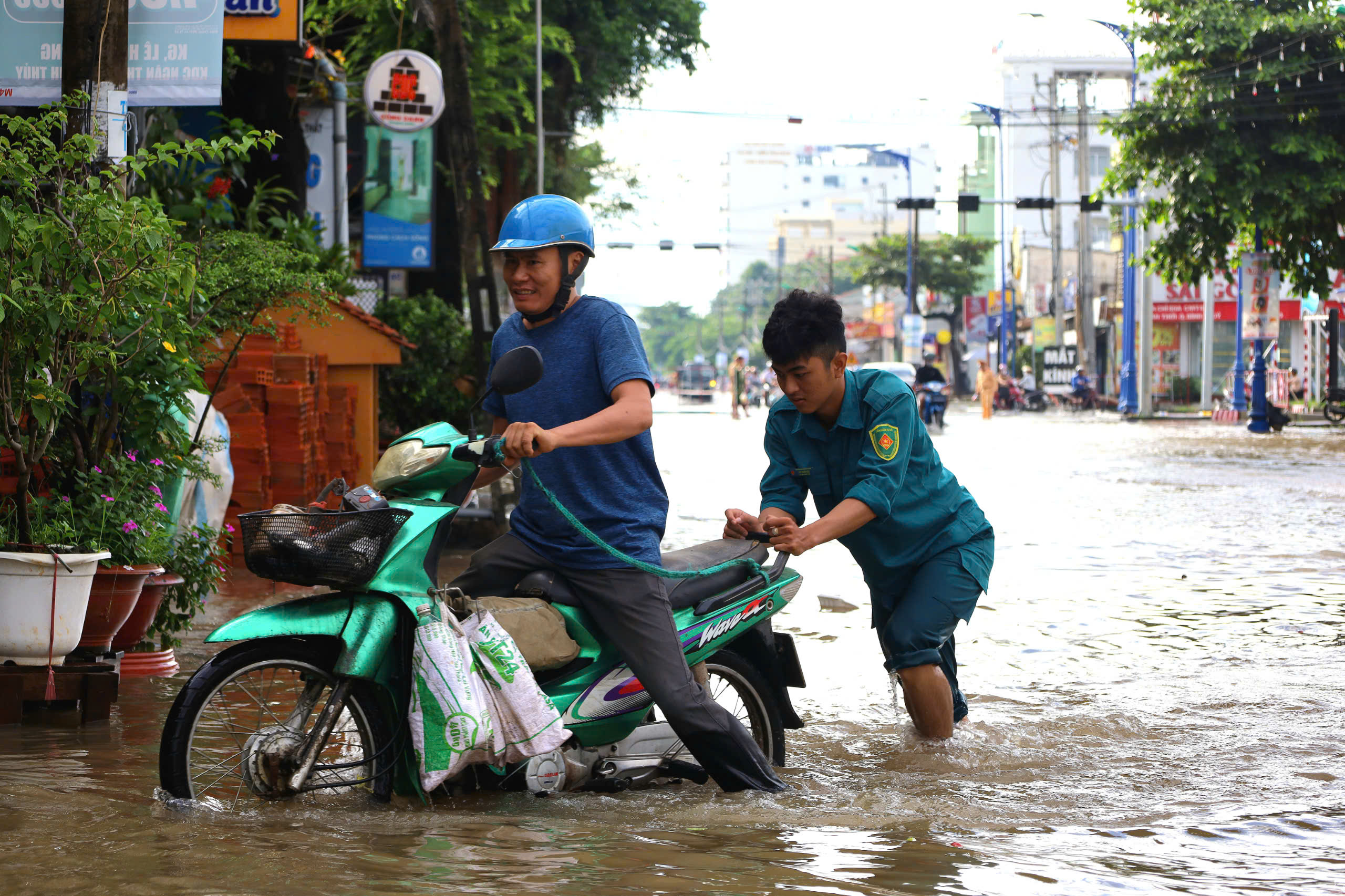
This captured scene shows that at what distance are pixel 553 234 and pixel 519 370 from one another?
20.9 inches

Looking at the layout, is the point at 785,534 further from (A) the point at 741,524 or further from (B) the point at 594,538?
(B) the point at 594,538

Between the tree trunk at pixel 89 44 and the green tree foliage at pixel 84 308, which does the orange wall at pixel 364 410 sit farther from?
the green tree foliage at pixel 84 308

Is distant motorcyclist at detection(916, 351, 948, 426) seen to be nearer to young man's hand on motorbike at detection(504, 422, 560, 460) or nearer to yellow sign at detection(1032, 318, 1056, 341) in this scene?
young man's hand on motorbike at detection(504, 422, 560, 460)

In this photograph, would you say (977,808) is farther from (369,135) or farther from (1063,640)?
(369,135)

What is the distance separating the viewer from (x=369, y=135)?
60.7 feet

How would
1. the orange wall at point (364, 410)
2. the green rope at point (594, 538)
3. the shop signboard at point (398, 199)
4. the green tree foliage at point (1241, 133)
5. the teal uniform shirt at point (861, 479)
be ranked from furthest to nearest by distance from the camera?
the green tree foliage at point (1241, 133) → the shop signboard at point (398, 199) → the orange wall at point (364, 410) → the teal uniform shirt at point (861, 479) → the green rope at point (594, 538)

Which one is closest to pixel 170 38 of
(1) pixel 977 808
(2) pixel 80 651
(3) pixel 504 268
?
(2) pixel 80 651

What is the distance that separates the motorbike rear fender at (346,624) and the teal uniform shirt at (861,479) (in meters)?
1.48

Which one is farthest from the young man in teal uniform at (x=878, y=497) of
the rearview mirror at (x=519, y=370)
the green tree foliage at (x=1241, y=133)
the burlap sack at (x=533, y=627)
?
the green tree foliage at (x=1241, y=133)

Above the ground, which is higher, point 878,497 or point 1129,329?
point 1129,329

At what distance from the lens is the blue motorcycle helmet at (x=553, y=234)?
4.04 meters

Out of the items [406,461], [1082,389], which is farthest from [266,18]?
[1082,389]

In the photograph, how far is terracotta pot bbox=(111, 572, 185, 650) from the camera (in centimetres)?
575

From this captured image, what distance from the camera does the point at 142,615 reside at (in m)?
5.79
